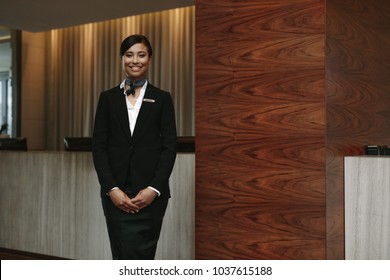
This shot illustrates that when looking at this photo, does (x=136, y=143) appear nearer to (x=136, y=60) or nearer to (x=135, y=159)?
(x=135, y=159)

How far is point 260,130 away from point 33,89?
6505 millimetres

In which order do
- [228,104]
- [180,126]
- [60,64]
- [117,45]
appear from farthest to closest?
[60,64] → [117,45] → [180,126] → [228,104]

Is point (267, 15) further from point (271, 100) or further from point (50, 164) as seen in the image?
point (50, 164)

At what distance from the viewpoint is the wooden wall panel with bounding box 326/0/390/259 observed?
8.36 feet

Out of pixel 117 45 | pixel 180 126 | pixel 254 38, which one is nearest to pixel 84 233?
pixel 254 38

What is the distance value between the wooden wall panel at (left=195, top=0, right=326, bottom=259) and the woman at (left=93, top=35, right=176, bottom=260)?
0.61 metres

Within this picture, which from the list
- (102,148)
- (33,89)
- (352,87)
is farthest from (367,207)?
(33,89)

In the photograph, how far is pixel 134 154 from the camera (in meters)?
2.14

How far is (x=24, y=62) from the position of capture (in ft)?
27.1

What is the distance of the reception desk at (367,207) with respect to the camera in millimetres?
2670

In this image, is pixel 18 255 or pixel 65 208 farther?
pixel 18 255

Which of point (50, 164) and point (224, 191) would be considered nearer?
point (224, 191)

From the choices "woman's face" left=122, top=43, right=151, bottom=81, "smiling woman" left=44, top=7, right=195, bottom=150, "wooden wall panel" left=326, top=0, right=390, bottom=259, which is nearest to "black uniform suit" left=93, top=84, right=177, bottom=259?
"woman's face" left=122, top=43, right=151, bottom=81
